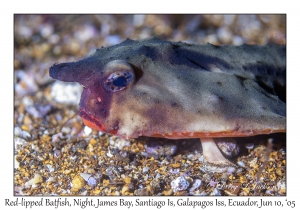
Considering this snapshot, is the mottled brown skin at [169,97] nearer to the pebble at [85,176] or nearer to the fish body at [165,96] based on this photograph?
the fish body at [165,96]

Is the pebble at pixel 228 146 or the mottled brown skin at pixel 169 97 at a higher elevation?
the mottled brown skin at pixel 169 97

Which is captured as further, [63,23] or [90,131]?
[63,23]

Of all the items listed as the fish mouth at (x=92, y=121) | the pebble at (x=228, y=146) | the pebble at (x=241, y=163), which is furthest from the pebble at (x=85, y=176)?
the pebble at (x=241, y=163)

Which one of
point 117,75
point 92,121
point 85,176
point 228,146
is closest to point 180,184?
point 228,146

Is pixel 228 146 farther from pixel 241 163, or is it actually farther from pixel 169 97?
pixel 169 97

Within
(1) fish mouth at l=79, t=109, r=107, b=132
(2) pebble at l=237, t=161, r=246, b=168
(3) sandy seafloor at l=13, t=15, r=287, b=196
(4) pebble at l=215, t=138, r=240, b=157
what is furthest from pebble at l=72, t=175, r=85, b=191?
(2) pebble at l=237, t=161, r=246, b=168

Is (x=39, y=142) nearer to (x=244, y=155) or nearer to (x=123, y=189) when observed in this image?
(x=123, y=189)
